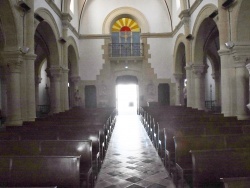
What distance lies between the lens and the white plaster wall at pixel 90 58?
819 inches

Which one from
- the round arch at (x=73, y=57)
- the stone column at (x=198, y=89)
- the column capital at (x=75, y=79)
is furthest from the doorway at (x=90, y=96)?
the stone column at (x=198, y=89)

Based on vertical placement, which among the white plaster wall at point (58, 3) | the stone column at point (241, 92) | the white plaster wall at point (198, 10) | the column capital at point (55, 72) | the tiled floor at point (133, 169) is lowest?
the tiled floor at point (133, 169)

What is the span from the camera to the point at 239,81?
8680mm

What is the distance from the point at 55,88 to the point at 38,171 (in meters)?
12.0

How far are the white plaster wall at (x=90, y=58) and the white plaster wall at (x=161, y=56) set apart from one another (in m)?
4.09

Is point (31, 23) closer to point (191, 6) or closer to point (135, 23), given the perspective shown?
point (191, 6)

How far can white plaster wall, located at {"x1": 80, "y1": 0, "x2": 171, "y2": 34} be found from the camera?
20.8 m

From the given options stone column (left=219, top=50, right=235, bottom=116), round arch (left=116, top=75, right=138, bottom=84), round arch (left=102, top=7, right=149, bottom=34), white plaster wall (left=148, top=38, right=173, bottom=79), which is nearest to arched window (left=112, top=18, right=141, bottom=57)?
round arch (left=102, top=7, right=149, bottom=34)

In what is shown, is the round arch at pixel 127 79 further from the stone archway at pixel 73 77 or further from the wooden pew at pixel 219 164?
the wooden pew at pixel 219 164

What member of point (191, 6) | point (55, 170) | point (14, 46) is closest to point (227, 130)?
point (55, 170)

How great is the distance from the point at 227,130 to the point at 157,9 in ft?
56.8

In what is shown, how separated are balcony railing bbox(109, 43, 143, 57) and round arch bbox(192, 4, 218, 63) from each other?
288 inches

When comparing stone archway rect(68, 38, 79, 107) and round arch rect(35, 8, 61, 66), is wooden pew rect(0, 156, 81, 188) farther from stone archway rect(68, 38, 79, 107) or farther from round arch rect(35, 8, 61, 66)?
stone archway rect(68, 38, 79, 107)

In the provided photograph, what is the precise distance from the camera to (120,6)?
20.9m
